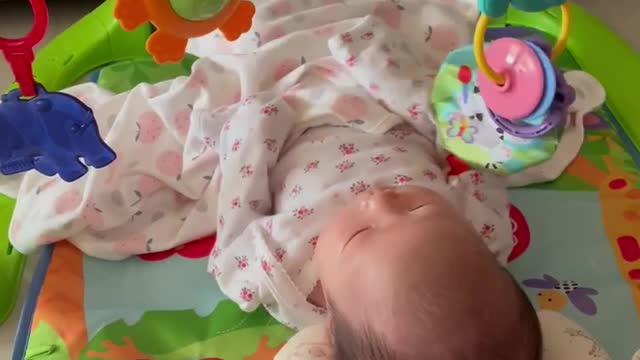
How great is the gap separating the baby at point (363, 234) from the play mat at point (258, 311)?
0.04m

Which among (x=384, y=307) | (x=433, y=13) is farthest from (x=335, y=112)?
(x=384, y=307)

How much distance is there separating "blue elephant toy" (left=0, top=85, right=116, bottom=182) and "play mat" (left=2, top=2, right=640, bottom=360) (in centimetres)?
19

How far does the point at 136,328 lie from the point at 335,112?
0.94 feet

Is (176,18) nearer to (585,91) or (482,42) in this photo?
(482,42)

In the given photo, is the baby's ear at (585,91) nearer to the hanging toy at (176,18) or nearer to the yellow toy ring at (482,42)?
the yellow toy ring at (482,42)

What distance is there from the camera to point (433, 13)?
1122 mm

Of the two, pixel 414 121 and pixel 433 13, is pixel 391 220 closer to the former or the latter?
pixel 414 121

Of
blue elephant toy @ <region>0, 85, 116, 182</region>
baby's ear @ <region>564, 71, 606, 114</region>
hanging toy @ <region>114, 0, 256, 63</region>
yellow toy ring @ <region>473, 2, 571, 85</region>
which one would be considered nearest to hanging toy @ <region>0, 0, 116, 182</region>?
blue elephant toy @ <region>0, 85, 116, 182</region>

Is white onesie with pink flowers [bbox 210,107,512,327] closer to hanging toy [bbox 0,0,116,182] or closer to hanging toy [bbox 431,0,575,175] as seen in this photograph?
hanging toy [bbox 431,0,575,175]

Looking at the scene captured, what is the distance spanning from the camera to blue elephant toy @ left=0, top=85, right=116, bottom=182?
804mm

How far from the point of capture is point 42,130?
81 cm

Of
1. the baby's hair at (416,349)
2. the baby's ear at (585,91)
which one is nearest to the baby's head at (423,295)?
the baby's hair at (416,349)

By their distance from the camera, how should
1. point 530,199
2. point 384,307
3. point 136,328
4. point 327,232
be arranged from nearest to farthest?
point 384,307
point 327,232
point 136,328
point 530,199

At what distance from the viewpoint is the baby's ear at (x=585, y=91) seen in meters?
1.11
